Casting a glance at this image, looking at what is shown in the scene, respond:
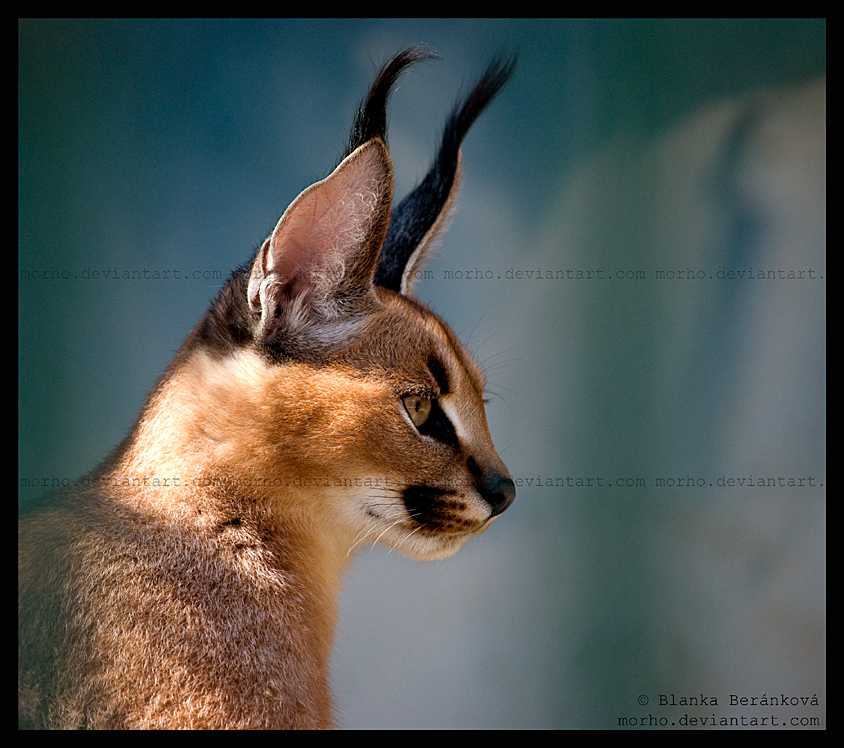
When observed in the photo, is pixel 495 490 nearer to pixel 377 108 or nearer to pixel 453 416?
pixel 453 416

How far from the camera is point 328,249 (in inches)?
69.1

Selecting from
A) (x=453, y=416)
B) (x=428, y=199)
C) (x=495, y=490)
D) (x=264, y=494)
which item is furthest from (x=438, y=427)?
(x=428, y=199)

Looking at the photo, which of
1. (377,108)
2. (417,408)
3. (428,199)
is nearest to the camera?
(377,108)

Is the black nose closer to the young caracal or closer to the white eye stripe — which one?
the young caracal

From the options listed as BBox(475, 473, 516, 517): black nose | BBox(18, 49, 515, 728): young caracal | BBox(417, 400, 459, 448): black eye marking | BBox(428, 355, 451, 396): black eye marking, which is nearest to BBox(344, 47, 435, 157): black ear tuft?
BBox(18, 49, 515, 728): young caracal

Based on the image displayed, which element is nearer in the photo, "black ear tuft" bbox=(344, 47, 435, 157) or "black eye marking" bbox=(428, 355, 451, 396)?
"black ear tuft" bbox=(344, 47, 435, 157)

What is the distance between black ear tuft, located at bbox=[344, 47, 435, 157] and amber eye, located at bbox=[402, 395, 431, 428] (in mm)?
→ 614

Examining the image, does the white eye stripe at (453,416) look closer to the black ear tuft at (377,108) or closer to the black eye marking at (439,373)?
the black eye marking at (439,373)

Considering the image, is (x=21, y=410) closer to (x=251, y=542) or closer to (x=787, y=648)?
(x=251, y=542)

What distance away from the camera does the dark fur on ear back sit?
2139 millimetres

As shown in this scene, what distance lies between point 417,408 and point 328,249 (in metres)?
0.44

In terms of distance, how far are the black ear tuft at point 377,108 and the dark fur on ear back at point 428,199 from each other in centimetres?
39

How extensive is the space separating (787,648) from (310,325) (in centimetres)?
177

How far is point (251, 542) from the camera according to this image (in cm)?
177
